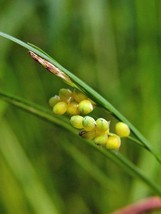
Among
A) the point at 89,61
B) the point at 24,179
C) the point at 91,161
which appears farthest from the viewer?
the point at 89,61

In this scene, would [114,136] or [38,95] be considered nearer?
[114,136]

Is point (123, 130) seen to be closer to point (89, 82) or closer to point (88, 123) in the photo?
point (88, 123)

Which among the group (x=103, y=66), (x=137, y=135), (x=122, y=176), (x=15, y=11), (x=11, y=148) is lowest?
(x=137, y=135)

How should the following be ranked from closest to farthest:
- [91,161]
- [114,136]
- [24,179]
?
[114,136] → [24,179] → [91,161]

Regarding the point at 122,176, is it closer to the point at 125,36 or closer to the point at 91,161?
the point at 91,161

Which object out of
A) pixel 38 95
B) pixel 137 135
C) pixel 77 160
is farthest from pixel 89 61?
pixel 137 135

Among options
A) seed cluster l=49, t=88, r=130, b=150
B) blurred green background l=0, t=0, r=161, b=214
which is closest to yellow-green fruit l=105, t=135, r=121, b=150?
seed cluster l=49, t=88, r=130, b=150

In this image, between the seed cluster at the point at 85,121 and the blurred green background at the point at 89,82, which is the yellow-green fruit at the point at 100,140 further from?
the blurred green background at the point at 89,82
